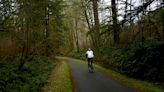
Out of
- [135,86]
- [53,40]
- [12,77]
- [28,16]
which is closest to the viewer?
[135,86]

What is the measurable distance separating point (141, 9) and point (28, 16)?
304 inches

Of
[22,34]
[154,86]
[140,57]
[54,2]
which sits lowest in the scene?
[154,86]

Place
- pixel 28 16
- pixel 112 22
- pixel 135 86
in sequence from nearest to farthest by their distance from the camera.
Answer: pixel 135 86
pixel 112 22
pixel 28 16

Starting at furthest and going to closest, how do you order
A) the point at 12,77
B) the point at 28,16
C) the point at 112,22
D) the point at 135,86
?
the point at 28,16, the point at 12,77, the point at 112,22, the point at 135,86

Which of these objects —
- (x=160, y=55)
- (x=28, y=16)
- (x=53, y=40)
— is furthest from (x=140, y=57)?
(x=53, y=40)

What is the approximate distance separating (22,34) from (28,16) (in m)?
1.73

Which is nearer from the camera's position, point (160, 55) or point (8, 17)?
point (160, 55)

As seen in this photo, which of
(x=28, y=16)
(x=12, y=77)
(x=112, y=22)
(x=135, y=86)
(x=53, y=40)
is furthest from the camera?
(x=53, y=40)

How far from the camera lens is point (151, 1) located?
46.1ft

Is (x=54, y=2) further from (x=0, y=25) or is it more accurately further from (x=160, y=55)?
(x=160, y=55)

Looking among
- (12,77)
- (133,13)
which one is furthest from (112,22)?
(12,77)

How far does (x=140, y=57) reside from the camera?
1730 centimetres

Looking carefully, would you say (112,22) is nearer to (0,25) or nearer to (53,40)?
(0,25)

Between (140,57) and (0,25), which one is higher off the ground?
(0,25)
